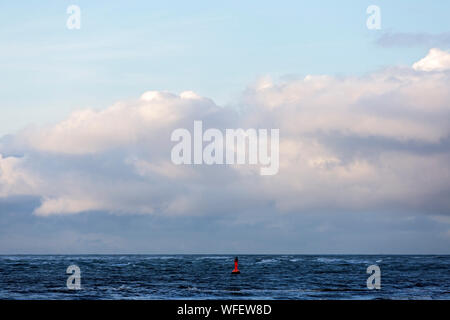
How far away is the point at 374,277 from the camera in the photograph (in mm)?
59781

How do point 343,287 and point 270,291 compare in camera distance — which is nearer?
point 270,291
